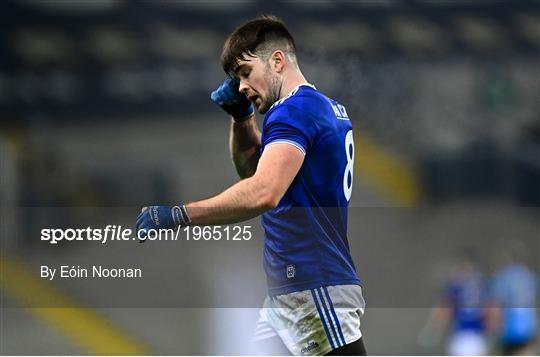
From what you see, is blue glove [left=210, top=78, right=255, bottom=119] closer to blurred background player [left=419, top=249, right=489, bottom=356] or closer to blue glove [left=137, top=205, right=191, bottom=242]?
blue glove [left=137, top=205, right=191, bottom=242]

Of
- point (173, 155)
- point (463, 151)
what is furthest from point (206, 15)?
point (463, 151)

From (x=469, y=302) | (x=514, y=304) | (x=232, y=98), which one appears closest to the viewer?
(x=232, y=98)

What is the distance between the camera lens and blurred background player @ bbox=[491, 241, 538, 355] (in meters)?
6.72

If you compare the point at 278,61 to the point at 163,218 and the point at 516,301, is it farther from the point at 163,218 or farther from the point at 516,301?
the point at 516,301

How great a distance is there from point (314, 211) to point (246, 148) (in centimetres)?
67

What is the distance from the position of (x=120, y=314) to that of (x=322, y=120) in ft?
25.9

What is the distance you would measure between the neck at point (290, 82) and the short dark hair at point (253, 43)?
9cm

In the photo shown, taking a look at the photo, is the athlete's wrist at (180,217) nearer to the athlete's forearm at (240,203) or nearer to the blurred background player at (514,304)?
the athlete's forearm at (240,203)

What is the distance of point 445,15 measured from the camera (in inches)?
343

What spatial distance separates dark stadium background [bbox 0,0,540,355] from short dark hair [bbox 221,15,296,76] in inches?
187

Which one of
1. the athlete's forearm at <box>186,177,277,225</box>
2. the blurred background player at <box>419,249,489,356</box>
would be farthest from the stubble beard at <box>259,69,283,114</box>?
the blurred background player at <box>419,249,489,356</box>

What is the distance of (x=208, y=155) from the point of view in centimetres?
906

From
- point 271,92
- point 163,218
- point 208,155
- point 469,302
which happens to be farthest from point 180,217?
point 208,155

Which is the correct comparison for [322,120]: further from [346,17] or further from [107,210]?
[107,210]
